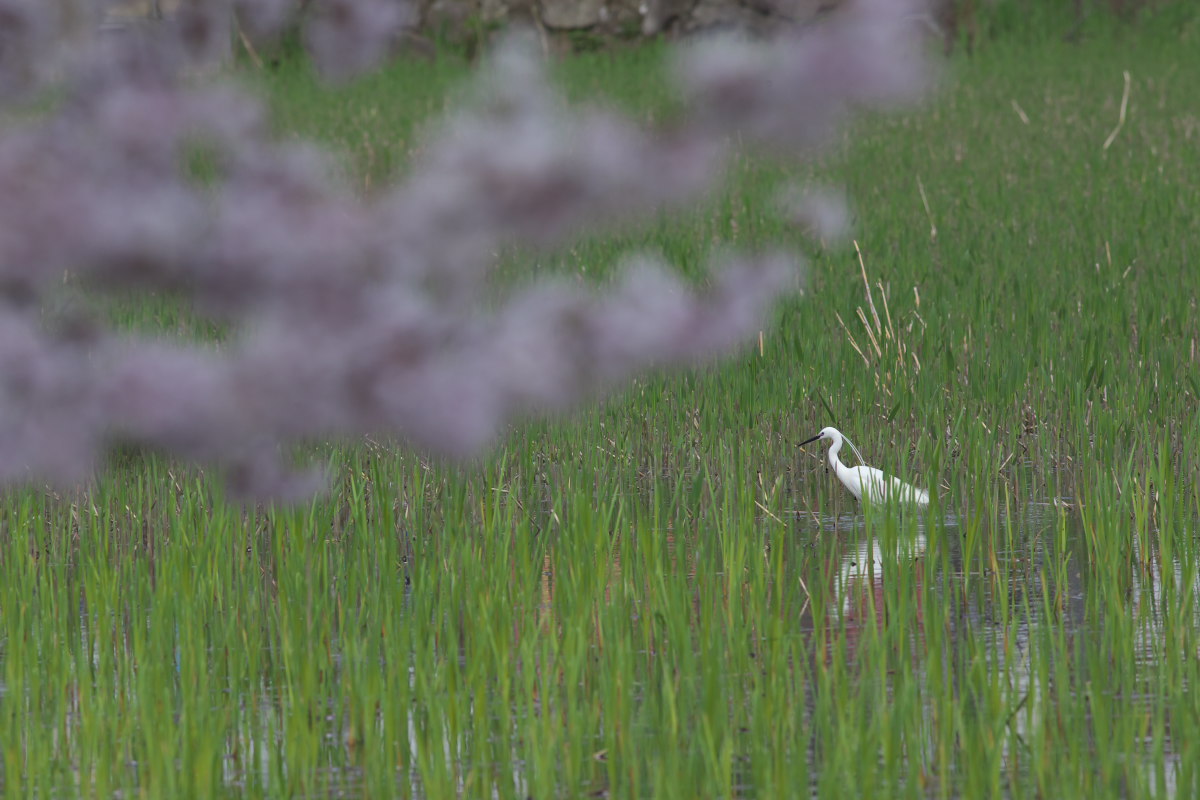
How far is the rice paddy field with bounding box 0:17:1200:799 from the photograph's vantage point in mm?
3383

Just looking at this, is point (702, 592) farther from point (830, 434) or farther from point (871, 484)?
point (830, 434)

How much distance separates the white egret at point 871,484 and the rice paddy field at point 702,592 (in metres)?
0.11

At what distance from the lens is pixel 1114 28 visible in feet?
73.4

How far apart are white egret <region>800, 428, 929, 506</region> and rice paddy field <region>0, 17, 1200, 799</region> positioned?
11 cm

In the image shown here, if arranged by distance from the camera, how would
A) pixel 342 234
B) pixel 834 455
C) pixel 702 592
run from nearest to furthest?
1. pixel 342 234
2. pixel 702 592
3. pixel 834 455

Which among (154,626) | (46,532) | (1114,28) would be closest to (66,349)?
(154,626)

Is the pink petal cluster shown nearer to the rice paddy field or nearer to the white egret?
the rice paddy field

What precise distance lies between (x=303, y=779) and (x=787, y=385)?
13.0ft

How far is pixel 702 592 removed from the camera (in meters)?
4.37

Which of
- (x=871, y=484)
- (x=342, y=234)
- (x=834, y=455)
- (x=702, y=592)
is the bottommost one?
(x=702, y=592)

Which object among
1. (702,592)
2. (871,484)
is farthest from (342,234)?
(871,484)

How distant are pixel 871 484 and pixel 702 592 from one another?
1.22 meters

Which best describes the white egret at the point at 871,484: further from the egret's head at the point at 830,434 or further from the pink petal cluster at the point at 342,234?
the pink petal cluster at the point at 342,234

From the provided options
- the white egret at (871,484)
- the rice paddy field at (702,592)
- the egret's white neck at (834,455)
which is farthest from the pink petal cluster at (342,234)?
the egret's white neck at (834,455)
